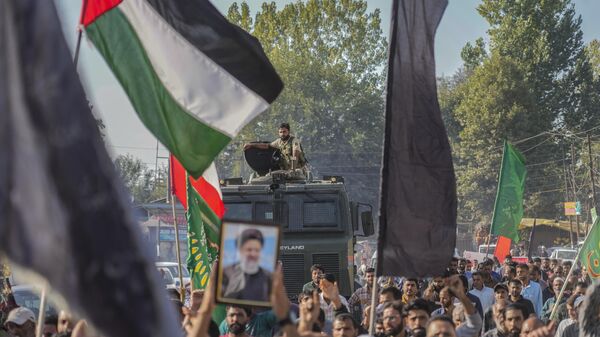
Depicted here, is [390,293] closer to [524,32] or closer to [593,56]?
[524,32]

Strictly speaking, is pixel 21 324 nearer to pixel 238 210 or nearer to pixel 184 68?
pixel 184 68

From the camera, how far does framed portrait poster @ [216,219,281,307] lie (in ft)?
13.9

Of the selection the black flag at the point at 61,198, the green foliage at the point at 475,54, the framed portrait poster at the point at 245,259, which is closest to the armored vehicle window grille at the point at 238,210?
the framed portrait poster at the point at 245,259

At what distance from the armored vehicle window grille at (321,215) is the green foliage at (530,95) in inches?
1748

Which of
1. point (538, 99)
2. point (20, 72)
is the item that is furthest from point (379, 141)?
point (20, 72)

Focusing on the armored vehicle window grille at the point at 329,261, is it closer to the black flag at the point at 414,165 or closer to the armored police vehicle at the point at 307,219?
the armored police vehicle at the point at 307,219

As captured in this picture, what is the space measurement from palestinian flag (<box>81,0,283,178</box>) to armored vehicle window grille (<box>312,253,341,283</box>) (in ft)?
29.7

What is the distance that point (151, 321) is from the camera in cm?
287

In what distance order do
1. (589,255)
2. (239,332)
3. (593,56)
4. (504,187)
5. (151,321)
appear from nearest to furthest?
(151,321) → (239,332) → (589,255) → (504,187) → (593,56)

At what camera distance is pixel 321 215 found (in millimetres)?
16672

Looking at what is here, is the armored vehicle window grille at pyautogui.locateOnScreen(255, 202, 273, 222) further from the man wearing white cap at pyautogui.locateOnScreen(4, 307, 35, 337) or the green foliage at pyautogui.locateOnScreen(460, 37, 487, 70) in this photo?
the green foliage at pyautogui.locateOnScreen(460, 37, 487, 70)

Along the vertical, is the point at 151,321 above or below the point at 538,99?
below

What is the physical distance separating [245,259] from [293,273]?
12.3 meters

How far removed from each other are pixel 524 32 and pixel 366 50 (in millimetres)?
10503
